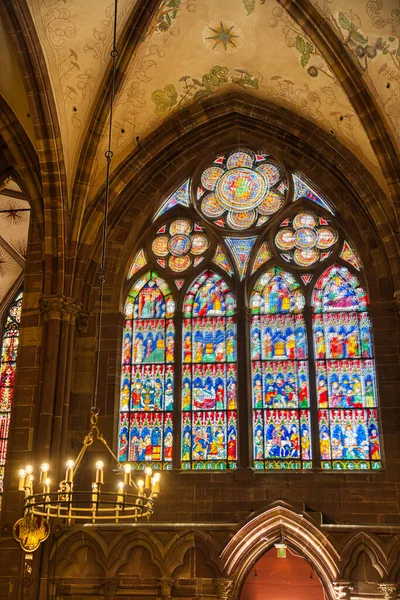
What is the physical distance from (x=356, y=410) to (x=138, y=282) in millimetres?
4339

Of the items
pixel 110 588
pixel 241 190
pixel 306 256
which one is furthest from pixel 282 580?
pixel 241 190

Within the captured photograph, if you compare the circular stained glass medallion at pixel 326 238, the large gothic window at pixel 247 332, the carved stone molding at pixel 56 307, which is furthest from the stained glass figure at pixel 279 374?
the carved stone molding at pixel 56 307

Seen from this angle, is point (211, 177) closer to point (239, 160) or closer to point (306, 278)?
point (239, 160)

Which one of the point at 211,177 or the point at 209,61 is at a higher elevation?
the point at 209,61

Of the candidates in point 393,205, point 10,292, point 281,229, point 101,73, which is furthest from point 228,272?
point 10,292

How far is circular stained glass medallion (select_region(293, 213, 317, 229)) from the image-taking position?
47.6 feet

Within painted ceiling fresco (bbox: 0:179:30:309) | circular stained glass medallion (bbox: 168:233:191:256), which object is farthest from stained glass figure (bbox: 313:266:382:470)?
painted ceiling fresco (bbox: 0:179:30:309)

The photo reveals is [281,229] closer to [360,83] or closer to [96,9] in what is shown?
[360,83]

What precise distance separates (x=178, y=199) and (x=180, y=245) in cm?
90

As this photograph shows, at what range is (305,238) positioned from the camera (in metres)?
14.4

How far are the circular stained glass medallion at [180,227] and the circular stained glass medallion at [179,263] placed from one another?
1.65ft

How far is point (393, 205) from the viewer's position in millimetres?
13195

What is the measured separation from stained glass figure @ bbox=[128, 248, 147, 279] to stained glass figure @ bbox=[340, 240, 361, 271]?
344 cm

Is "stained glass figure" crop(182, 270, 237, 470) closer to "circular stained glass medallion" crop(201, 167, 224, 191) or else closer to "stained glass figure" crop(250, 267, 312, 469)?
"stained glass figure" crop(250, 267, 312, 469)
